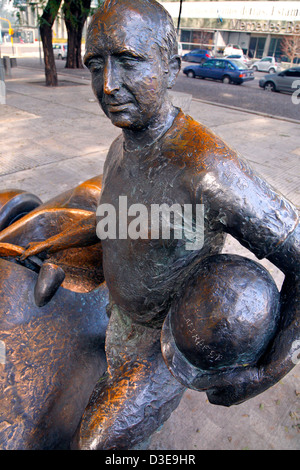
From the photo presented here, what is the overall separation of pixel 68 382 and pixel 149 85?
4.59 feet

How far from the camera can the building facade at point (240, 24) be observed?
33.0 m

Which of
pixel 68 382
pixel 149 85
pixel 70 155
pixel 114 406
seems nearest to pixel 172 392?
pixel 114 406

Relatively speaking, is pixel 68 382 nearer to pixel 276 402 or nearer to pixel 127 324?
pixel 127 324

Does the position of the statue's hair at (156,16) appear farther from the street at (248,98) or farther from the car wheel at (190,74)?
the car wheel at (190,74)

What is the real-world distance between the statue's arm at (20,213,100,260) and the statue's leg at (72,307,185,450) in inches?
19.3

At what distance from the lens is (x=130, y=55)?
1.23m

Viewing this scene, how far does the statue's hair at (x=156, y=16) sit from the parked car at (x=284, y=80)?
1761cm

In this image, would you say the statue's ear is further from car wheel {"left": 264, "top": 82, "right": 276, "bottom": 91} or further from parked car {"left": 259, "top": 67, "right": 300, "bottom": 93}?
car wheel {"left": 264, "top": 82, "right": 276, "bottom": 91}

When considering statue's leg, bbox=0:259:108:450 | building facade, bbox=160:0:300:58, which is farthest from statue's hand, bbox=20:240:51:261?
building facade, bbox=160:0:300:58

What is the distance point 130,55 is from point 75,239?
0.99 metres

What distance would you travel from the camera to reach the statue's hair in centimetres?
125

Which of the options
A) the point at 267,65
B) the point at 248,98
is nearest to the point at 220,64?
the point at 248,98

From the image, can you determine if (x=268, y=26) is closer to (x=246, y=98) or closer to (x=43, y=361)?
(x=246, y=98)

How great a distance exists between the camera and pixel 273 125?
10.3 m
